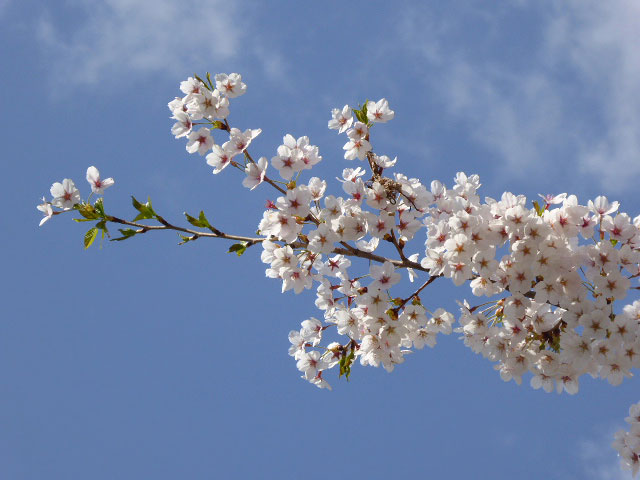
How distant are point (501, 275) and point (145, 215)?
227 cm

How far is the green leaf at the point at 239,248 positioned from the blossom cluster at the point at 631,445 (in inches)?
111

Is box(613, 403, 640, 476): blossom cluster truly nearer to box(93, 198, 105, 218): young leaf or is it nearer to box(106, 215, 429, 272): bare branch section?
box(106, 215, 429, 272): bare branch section

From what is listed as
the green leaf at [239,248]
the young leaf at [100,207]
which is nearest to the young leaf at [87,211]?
the young leaf at [100,207]

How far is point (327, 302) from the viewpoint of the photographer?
4.82 metres

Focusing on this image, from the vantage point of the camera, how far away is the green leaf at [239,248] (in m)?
4.27

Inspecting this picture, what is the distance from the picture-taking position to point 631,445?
4414mm

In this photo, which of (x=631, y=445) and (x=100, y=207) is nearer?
(x=100, y=207)

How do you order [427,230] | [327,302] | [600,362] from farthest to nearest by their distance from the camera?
[327,302]
[427,230]
[600,362]

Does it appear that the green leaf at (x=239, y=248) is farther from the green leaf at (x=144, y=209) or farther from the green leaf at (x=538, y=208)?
the green leaf at (x=538, y=208)

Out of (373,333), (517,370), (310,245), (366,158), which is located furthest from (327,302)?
(517,370)

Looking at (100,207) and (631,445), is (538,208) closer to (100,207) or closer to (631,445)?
(631,445)

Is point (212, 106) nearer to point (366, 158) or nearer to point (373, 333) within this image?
point (366, 158)

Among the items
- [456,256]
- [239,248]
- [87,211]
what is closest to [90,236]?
[87,211]

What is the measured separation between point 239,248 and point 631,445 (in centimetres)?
289
